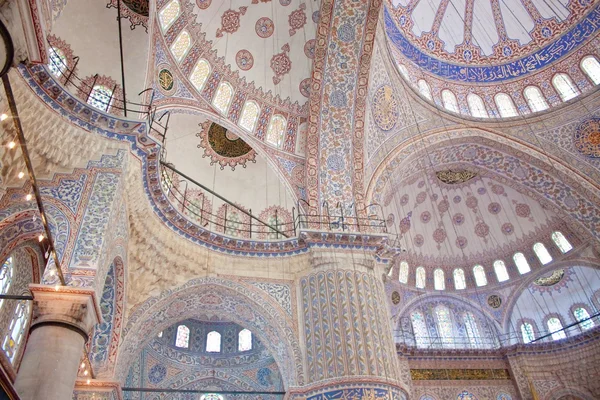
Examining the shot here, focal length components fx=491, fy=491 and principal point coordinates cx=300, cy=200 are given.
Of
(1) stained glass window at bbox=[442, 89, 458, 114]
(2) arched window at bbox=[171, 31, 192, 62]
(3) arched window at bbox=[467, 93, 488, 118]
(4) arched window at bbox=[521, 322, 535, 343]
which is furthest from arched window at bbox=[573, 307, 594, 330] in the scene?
(2) arched window at bbox=[171, 31, 192, 62]

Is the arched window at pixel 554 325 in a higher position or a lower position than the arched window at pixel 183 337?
higher

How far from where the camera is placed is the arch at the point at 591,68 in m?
13.3

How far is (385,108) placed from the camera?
12.5 meters

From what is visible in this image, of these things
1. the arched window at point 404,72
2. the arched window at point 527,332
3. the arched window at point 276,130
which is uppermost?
the arched window at point 404,72

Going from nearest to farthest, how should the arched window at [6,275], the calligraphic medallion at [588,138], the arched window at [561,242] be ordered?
the arched window at [6,275]
the calligraphic medallion at [588,138]
the arched window at [561,242]

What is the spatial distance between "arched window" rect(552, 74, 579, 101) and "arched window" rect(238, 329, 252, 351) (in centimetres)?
1095

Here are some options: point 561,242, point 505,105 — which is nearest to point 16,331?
point 505,105

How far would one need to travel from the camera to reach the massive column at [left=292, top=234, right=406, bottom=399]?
8008 mm

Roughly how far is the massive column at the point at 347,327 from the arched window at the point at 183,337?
502 cm

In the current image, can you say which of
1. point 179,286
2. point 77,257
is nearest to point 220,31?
point 179,286

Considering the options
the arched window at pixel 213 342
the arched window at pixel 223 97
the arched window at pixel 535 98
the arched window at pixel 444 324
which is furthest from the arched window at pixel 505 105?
the arched window at pixel 213 342

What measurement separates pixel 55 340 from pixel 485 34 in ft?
47.3

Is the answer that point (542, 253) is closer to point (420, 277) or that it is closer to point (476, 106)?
point (420, 277)

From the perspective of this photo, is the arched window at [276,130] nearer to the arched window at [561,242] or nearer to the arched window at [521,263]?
the arched window at [521,263]
